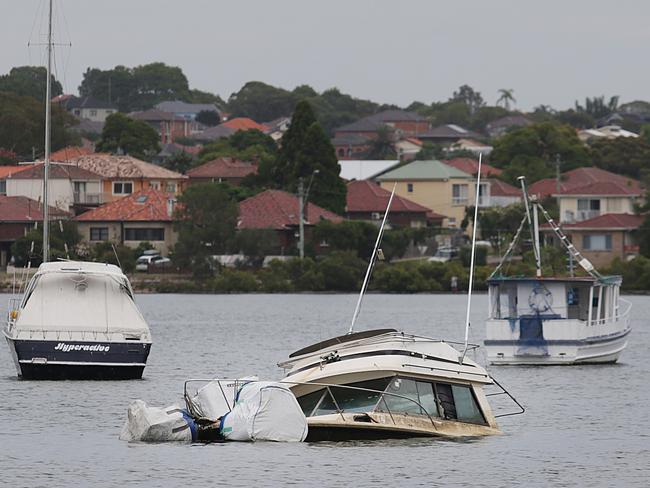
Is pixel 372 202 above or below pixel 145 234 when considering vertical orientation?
above

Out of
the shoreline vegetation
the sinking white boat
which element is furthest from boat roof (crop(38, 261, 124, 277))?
the shoreline vegetation

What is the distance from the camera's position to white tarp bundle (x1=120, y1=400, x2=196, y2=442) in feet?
114

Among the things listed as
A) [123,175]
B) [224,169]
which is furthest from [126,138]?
[123,175]

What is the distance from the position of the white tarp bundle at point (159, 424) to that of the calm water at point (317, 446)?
0.27m

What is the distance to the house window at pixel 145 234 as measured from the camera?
125 metres

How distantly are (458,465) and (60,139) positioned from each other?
409ft

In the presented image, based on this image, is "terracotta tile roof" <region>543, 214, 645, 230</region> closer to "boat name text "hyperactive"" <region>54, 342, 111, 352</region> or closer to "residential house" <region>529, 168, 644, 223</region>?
"residential house" <region>529, 168, 644, 223</region>

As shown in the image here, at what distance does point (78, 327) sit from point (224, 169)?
101 metres

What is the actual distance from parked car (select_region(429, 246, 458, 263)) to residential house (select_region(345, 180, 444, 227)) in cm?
778

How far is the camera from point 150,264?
118375mm


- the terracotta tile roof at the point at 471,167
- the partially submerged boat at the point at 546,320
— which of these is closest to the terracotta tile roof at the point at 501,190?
the terracotta tile roof at the point at 471,167

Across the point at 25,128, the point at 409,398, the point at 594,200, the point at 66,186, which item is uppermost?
the point at 25,128

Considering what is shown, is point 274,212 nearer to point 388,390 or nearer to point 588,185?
point 588,185

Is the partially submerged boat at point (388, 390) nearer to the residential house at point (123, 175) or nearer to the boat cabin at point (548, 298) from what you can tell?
the boat cabin at point (548, 298)
